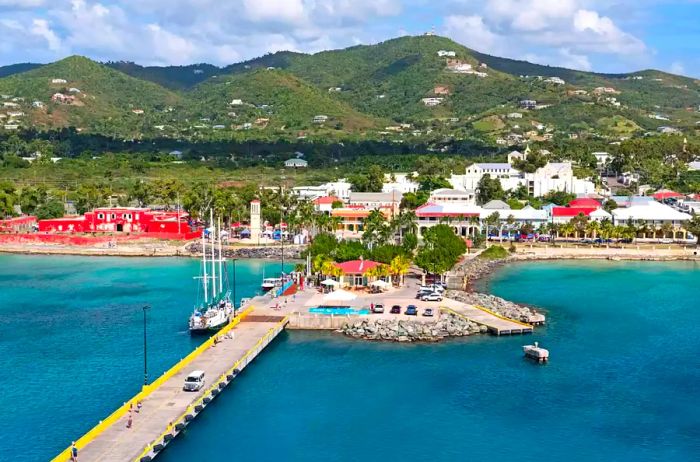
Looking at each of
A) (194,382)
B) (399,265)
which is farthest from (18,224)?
(194,382)

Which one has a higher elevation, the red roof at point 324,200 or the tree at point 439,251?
the red roof at point 324,200

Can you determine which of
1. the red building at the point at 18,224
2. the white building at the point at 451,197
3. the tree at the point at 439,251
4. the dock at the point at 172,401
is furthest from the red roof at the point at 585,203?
the red building at the point at 18,224

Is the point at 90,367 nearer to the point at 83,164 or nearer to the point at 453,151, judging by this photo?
the point at 83,164

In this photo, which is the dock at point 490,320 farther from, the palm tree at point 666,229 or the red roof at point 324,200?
the red roof at point 324,200

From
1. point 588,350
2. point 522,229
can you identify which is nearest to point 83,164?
point 522,229

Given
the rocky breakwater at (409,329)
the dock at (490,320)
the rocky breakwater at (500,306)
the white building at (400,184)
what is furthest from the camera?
the white building at (400,184)

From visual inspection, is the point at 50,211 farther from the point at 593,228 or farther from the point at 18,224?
the point at 593,228
